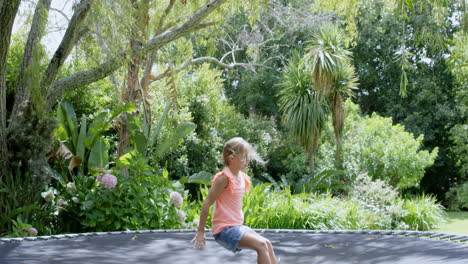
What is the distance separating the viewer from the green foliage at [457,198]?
40.5 ft

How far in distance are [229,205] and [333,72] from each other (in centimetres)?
751

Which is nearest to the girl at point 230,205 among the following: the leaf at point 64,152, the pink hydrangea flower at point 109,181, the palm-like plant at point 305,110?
the pink hydrangea flower at point 109,181

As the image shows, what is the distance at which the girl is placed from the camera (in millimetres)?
2559

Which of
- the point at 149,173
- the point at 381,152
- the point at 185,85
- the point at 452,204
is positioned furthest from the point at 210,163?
the point at 452,204

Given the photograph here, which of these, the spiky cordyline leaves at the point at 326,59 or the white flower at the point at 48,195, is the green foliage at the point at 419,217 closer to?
the spiky cordyline leaves at the point at 326,59

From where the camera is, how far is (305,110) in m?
10.2

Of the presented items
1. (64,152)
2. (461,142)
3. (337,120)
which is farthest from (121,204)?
(461,142)

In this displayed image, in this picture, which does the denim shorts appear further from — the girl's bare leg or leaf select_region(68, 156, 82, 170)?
leaf select_region(68, 156, 82, 170)

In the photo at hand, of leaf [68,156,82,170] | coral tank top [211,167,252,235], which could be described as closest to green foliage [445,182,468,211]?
leaf [68,156,82,170]

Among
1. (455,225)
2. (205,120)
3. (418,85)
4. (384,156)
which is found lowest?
(455,225)

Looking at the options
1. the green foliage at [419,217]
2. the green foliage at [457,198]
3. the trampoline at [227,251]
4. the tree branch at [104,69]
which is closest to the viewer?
the trampoline at [227,251]

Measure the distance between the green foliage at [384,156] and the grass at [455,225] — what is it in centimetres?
106

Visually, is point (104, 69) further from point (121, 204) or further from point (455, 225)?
point (455, 225)

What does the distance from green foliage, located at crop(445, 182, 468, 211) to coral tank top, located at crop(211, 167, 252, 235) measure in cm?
1095
